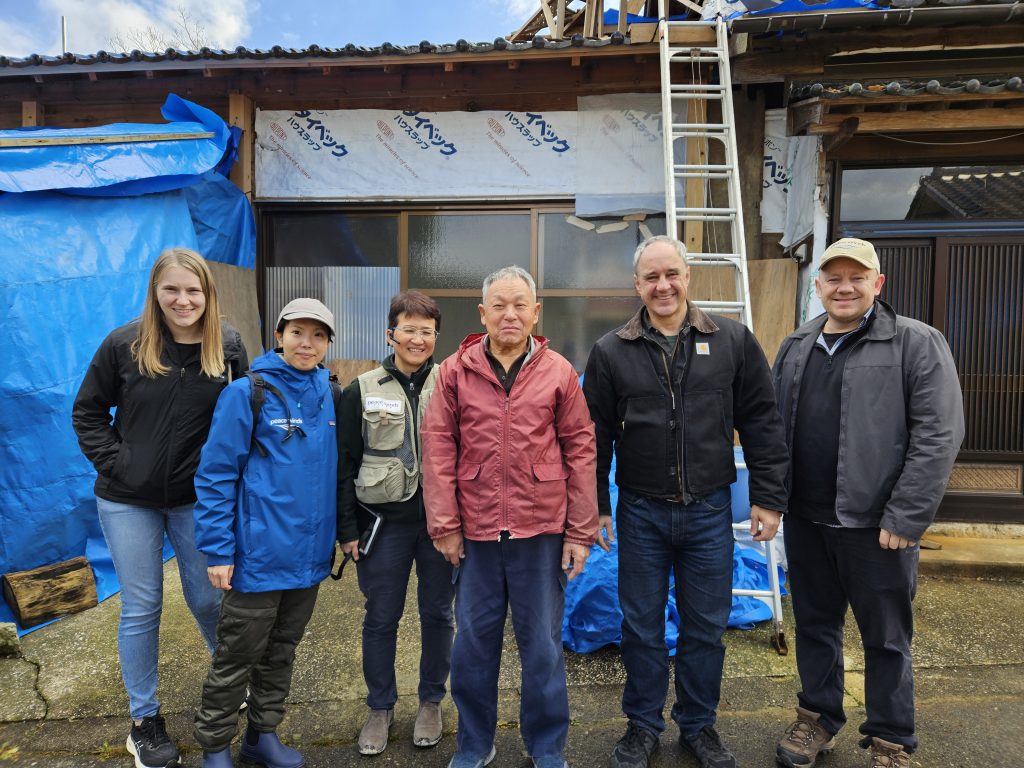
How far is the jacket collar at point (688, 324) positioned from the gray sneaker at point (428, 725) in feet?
5.82

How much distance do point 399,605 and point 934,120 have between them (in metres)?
4.50

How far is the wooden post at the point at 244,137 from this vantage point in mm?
5309

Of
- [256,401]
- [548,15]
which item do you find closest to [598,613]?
[256,401]

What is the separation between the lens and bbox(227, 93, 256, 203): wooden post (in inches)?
209

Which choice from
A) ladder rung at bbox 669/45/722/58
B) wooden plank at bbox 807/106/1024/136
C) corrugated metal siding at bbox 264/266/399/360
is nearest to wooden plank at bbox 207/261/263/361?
corrugated metal siding at bbox 264/266/399/360

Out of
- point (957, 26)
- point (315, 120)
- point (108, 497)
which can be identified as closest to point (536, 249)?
point (315, 120)

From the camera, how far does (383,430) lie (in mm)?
2502

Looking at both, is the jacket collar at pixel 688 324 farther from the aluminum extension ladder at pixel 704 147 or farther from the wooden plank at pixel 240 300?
the wooden plank at pixel 240 300

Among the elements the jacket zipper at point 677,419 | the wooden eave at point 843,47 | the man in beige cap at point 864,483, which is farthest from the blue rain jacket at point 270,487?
the wooden eave at point 843,47

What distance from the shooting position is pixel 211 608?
8.45 ft

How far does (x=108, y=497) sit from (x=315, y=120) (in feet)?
13.3

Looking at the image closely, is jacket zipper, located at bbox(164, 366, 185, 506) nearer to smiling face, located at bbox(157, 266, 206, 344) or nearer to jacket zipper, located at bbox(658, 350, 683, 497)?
smiling face, located at bbox(157, 266, 206, 344)

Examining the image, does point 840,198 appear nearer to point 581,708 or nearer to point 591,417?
point 591,417

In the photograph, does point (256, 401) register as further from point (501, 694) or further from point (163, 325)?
point (501, 694)
